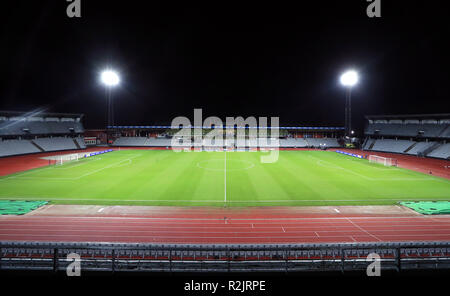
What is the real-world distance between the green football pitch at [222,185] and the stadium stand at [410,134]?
18.1 m

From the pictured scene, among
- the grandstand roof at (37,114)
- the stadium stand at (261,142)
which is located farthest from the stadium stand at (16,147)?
the stadium stand at (261,142)

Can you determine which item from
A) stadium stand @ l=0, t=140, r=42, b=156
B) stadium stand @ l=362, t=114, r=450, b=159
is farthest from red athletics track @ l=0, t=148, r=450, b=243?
stadium stand @ l=362, t=114, r=450, b=159

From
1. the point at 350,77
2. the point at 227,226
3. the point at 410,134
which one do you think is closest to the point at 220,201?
the point at 227,226

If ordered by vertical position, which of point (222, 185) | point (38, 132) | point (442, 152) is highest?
point (38, 132)

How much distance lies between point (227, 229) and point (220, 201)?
4434mm

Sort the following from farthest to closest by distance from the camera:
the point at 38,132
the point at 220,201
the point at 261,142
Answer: the point at 261,142 → the point at 38,132 → the point at 220,201

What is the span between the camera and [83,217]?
572 inches

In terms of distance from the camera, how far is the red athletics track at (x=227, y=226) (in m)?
12.0

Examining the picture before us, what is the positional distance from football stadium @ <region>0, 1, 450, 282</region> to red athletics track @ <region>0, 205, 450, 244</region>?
97 mm

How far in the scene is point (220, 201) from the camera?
17469 mm

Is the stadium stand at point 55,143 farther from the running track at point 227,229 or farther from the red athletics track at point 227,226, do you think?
the running track at point 227,229

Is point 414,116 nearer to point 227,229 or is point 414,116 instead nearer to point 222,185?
point 222,185

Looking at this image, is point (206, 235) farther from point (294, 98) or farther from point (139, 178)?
point (294, 98)

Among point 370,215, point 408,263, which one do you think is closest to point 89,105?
point 370,215
